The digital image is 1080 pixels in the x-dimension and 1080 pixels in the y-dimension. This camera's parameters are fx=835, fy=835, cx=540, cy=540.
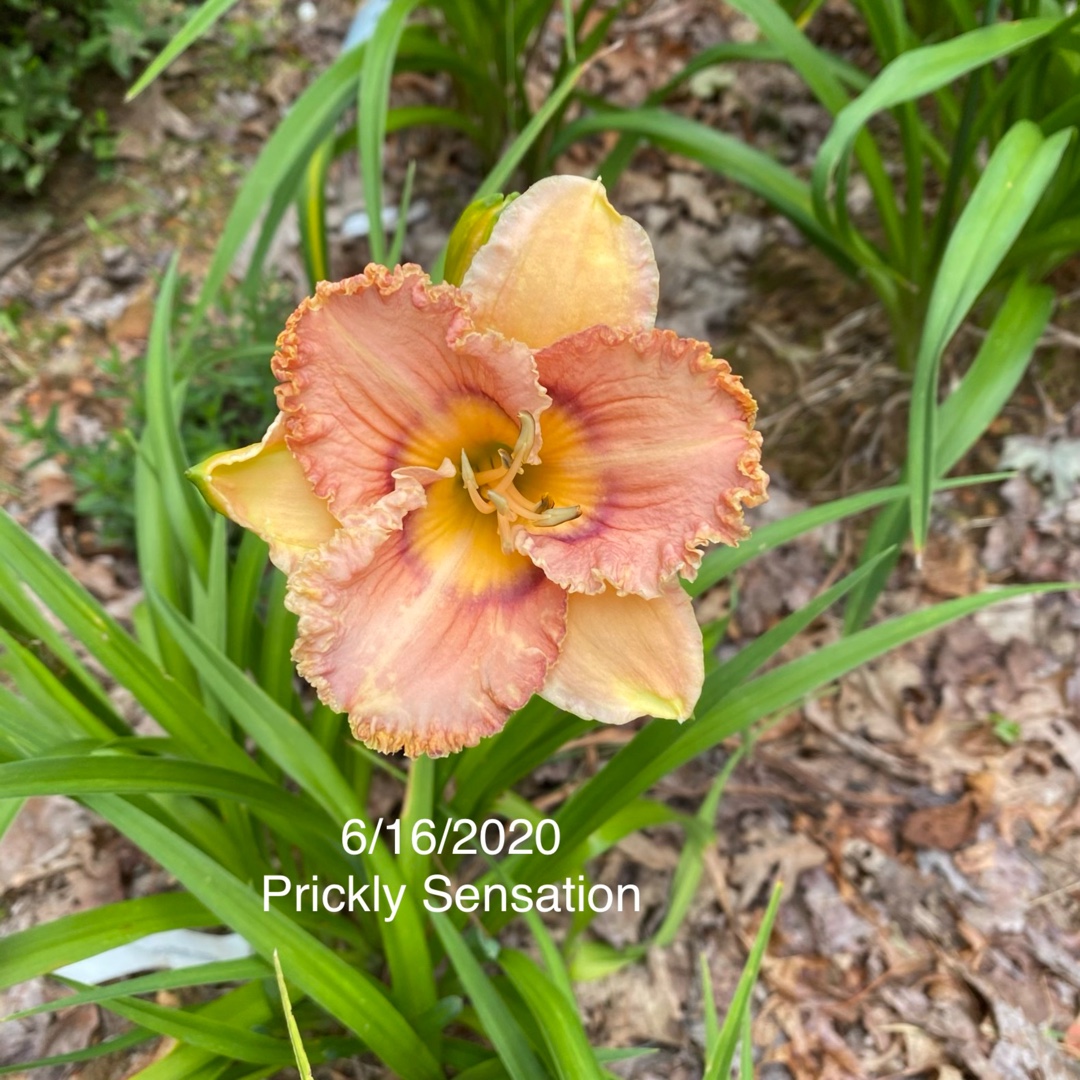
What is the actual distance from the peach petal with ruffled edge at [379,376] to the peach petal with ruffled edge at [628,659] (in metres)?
0.26

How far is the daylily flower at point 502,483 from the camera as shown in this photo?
0.90 m

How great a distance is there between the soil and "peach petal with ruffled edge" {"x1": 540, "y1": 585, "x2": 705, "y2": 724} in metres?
0.78

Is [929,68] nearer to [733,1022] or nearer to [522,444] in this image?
[522,444]

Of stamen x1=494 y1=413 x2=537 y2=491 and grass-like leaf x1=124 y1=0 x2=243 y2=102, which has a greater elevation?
grass-like leaf x1=124 y1=0 x2=243 y2=102

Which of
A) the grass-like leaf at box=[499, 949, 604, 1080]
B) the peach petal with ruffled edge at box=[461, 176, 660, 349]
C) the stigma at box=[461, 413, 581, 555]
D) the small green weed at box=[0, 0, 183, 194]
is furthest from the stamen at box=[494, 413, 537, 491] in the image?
the small green weed at box=[0, 0, 183, 194]

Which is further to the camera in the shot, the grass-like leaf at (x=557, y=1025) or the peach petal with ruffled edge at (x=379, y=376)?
the grass-like leaf at (x=557, y=1025)

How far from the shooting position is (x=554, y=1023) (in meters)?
1.11

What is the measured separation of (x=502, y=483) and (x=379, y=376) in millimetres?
186

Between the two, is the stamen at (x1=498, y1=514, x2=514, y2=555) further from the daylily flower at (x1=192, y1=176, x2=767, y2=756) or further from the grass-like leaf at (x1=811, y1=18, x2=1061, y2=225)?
the grass-like leaf at (x1=811, y1=18, x2=1061, y2=225)

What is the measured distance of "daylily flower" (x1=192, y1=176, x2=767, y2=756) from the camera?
0.90 meters

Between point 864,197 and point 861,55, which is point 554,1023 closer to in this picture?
point 864,197

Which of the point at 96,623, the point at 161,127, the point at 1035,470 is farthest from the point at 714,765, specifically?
the point at 161,127

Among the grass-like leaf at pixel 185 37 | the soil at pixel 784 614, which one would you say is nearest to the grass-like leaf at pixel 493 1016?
the soil at pixel 784 614

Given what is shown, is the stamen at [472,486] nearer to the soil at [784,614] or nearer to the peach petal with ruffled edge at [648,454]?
the peach petal with ruffled edge at [648,454]
